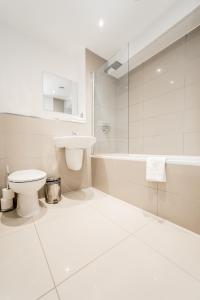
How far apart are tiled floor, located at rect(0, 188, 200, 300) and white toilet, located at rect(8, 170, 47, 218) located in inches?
3.6

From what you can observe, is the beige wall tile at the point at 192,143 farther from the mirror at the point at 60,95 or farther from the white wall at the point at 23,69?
the white wall at the point at 23,69

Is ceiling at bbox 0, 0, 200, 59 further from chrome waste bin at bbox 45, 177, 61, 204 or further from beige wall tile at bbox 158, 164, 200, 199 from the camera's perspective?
chrome waste bin at bbox 45, 177, 61, 204

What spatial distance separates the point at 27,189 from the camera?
3.82ft

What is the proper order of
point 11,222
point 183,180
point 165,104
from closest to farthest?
point 183,180
point 11,222
point 165,104

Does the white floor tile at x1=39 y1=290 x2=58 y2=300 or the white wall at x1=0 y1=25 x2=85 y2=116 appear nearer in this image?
the white floor tile at x1=39 y1=290 x2=58 y2=300

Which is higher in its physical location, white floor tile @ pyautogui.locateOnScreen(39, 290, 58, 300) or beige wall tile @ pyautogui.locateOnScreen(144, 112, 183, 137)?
beige wall tile @ pyautogui.locateOnScreen(144, 112, 183, 137)

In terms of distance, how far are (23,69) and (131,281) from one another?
2219 mm

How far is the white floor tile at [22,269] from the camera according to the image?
0.60m

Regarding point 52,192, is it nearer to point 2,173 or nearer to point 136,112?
point 2,173

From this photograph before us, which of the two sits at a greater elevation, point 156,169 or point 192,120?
point 192,120

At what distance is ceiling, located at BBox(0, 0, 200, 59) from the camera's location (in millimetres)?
1438

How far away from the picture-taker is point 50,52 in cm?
193

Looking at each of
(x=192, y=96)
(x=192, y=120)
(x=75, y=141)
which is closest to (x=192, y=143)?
(x=192, y=120)

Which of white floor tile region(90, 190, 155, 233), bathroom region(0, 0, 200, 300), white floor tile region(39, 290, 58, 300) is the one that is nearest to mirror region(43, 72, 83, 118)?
bathroom region(0, 0, 200, 300)
